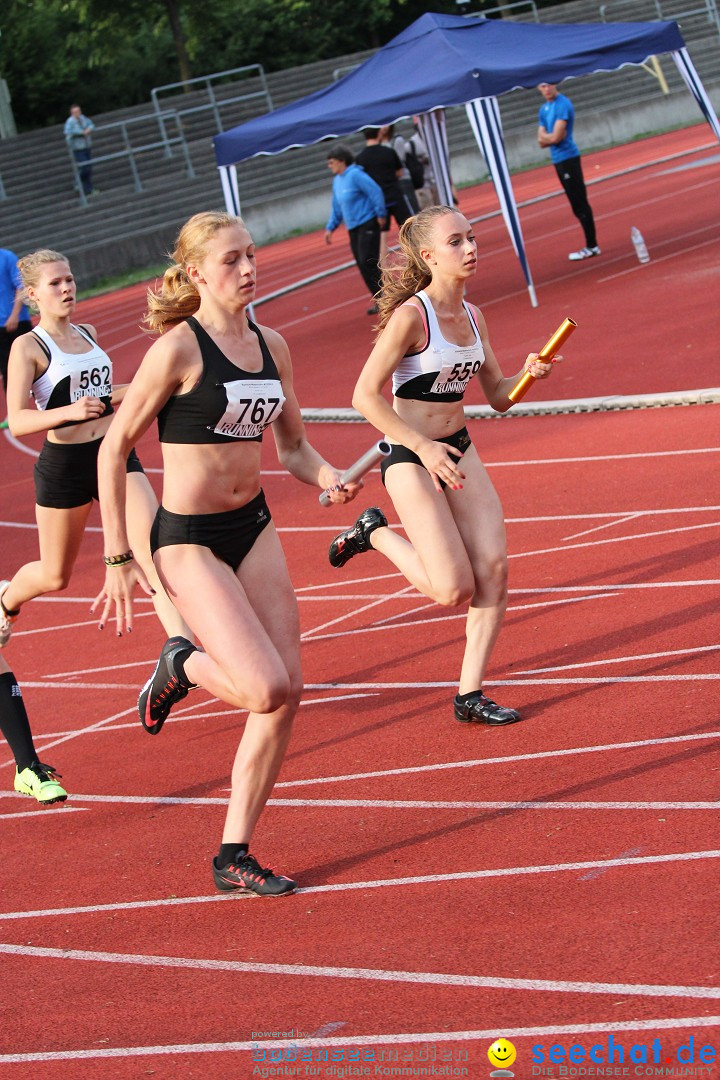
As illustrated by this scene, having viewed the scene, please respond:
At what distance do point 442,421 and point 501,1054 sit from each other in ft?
10.4

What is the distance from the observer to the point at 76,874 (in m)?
5.22

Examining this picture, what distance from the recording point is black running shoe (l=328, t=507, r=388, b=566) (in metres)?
6.53

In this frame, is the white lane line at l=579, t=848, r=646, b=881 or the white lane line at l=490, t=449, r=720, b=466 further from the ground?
the white lane line at l=579, t=848, r=646, b=881

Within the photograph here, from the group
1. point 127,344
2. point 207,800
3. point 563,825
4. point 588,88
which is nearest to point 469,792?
point 563,825

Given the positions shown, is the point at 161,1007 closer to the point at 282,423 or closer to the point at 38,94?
the point at 282,423

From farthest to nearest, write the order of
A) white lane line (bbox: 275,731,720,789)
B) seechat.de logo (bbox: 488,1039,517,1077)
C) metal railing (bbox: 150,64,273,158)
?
metal railing (bbox: 150,64,273,158) → white lane line (bbox: 275,731,720,789) → seechat.de logo (bbox: 488,1039,517,1077)

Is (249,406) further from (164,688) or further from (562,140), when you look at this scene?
(562,140)

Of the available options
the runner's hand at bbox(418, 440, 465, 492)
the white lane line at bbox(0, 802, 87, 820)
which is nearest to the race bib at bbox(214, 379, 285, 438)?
the runner's hand at bbox(418, 440, 465, 492)

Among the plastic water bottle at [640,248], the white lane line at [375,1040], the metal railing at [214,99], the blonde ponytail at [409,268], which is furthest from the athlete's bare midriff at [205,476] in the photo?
the metal railing at [214,99]

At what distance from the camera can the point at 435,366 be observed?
5875mm

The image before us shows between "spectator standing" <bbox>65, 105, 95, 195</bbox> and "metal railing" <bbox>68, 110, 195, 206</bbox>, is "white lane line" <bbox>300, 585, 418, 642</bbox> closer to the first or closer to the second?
"metal railing" <bbox>68, 110, 195, 206</bbox>

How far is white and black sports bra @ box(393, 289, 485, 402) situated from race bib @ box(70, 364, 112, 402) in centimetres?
165

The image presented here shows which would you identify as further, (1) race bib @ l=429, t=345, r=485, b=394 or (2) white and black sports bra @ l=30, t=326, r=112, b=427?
(2) white and black sports bra @ l=30, t=326, r=112, b=427

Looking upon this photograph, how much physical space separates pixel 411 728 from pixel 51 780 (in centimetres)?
151
